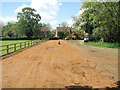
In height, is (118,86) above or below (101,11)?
below

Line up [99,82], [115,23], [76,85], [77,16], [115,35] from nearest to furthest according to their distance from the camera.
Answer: [76,85], [99,82], [115,23], [115,35], [77,16]

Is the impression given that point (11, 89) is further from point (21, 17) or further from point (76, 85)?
point (21, 17)

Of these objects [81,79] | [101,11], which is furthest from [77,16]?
[81,79]

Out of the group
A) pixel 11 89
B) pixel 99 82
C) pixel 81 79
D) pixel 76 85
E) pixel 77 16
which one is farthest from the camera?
pixel 77 16

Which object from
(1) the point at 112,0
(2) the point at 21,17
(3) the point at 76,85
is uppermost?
(2) the point at 21,17

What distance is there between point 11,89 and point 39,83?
1.03 metres

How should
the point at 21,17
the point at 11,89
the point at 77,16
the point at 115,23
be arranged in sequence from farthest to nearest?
1. the point at 21,17
2. the point at 77,16
3. the point at 115,23
4. the point at 11,89

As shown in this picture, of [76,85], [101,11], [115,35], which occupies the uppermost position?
[101,11]

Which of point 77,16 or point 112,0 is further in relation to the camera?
point 77,16

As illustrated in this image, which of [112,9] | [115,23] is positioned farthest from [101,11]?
[115,23]

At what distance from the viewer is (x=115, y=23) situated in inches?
777

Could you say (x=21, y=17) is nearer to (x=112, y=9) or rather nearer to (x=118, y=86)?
(x=112, y=9)

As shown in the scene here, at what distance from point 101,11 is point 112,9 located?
179cm

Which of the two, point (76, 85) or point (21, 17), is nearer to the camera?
point (76, 85)
